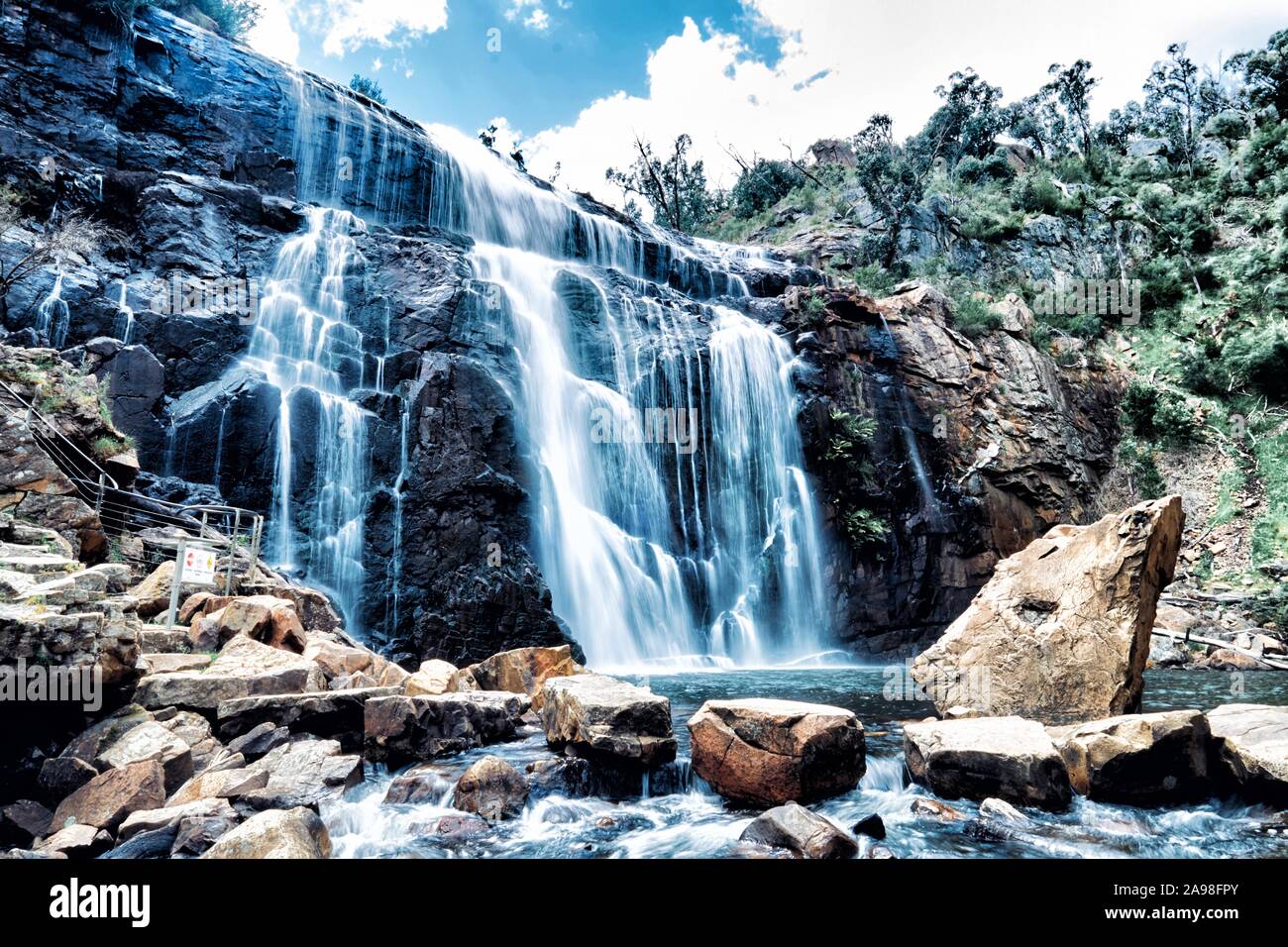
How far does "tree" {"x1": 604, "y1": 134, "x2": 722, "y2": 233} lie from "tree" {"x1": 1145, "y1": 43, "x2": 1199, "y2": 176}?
2640 centimetres

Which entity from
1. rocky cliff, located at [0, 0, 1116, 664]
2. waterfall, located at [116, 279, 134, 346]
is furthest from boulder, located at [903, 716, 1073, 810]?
waterfall, located at [116, 279, 134, 346]

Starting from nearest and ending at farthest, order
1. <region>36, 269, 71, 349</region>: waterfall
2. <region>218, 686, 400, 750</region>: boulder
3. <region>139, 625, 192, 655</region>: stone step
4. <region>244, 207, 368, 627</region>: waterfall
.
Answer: <region>218, 686, 400, 750</region>: boulder < <region>139, 625, 192, 655</region>: stone step < <region>244, 207, 368, 627</region>: waterfall < <region>36, 269, 71, 349</region>: waterfall

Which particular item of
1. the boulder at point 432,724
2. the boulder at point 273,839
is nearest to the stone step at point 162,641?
the boulder at point 432,724

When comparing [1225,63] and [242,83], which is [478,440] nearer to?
[242,83]

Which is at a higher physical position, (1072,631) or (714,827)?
(1072,631)

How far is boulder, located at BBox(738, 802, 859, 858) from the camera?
4.39m

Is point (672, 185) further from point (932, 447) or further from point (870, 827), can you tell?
point (870, 827)

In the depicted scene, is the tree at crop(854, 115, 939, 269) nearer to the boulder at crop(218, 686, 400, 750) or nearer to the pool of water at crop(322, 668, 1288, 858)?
the pool of water at crop(322, 668, 1288, 858)

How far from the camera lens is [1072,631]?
8.59 m

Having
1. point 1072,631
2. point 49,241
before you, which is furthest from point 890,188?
point 49,241

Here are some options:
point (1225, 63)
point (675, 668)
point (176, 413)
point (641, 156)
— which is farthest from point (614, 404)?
point (1225, 63)

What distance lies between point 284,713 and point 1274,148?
94.4 feet

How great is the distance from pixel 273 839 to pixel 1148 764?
6.76 metres
